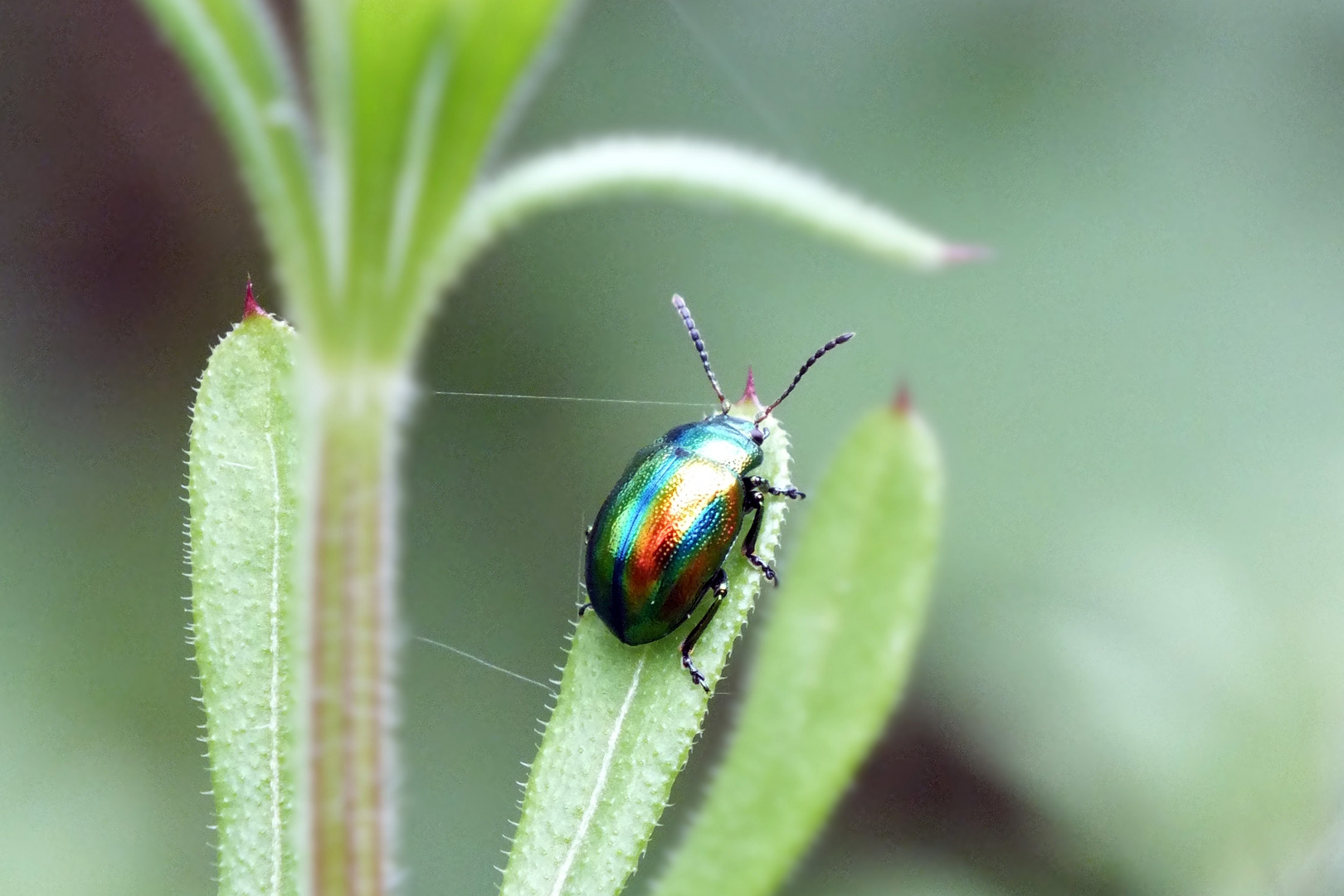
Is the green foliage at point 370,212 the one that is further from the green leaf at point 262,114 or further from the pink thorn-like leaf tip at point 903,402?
the pink thorn-like leaf tip at point 903,402

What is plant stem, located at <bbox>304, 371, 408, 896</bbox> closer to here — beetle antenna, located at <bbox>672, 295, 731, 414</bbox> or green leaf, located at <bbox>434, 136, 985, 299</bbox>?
green leaf, located at <bbox>434, 136, 985, 299</bbox>

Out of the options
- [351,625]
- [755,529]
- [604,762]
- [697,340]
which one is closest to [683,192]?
[351,625]

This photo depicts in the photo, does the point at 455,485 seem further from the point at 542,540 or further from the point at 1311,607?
the point at 1311,607

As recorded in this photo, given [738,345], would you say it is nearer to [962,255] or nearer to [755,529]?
[755,529]

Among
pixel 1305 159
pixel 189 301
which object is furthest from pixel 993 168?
pixel 189 301

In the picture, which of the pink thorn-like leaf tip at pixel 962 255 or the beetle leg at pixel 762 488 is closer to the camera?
the pink thorn-like leaf tip at pixel 962 255

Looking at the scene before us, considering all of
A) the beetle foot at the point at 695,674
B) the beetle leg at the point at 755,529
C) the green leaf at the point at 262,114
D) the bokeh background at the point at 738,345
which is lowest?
the green leaf at the point at 262,114

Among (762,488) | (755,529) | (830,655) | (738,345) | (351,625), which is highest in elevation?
(738,345)

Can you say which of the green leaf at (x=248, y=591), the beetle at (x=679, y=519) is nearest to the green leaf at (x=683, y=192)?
the green leaf at (x=248, y=591)

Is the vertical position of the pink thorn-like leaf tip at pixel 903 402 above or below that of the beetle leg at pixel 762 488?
below
